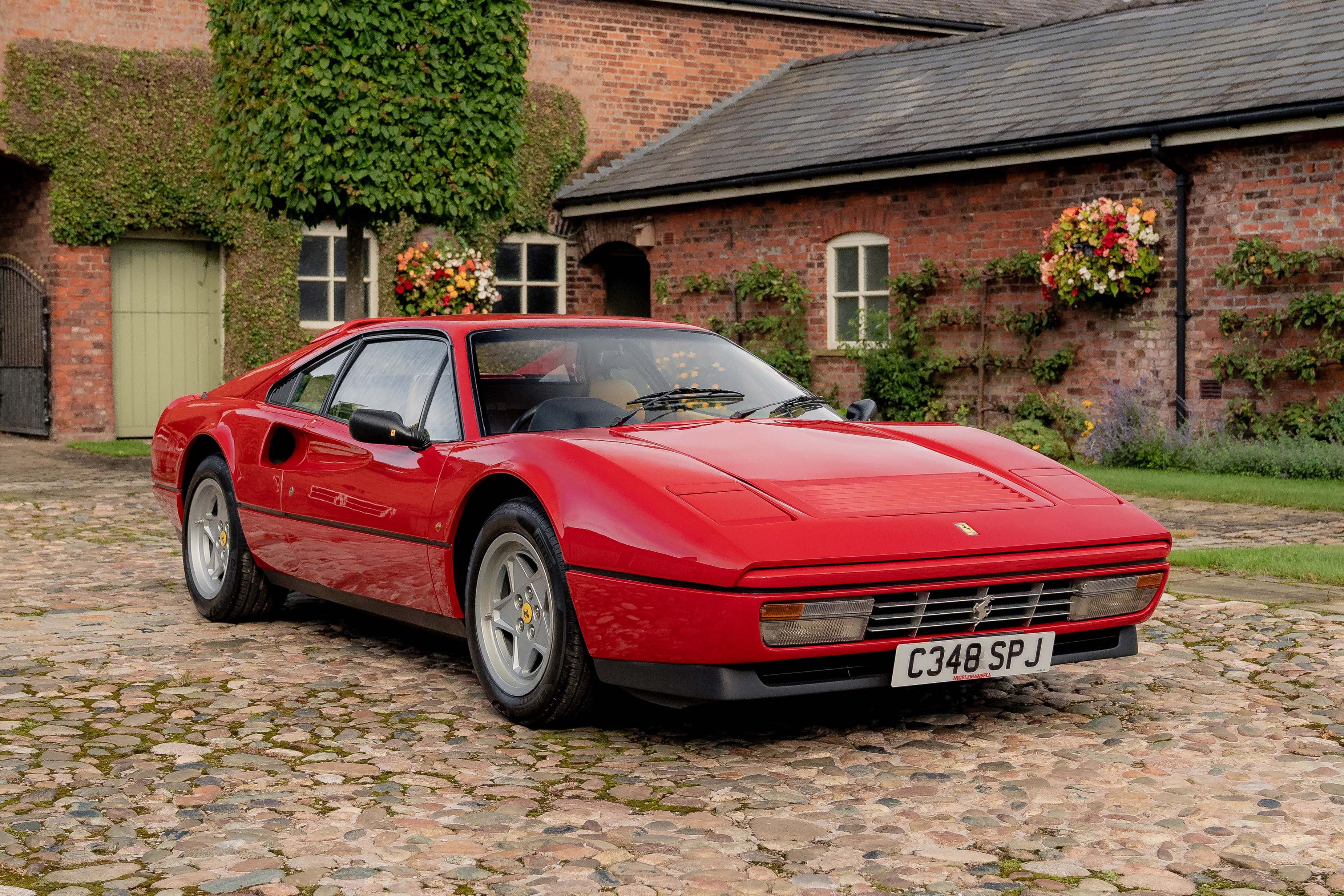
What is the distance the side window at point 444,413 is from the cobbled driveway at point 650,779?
34.7 inches

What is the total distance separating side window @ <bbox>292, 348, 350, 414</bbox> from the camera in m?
6.18

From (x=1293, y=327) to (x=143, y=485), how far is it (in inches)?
402

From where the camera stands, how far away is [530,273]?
71.9 feet

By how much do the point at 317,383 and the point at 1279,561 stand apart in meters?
4.86

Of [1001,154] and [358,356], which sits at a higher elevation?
[1001,154]

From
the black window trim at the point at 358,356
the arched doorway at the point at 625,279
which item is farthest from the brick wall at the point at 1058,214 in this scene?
the black window trim at the point at 358,356

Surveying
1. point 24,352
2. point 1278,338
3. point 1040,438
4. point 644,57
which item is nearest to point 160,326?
point 24,352

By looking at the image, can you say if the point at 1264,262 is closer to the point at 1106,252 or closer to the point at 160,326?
the point at 1106,252

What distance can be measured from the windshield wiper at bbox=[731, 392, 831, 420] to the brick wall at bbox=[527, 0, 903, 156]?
55.1 feet

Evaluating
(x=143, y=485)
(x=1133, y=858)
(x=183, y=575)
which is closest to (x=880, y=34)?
(x=143, y=485)

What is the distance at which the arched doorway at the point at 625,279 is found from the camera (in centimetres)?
2233

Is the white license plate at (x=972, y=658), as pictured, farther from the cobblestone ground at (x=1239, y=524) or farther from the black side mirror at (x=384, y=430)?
the cobblestone ground at (x=1239, y=524)

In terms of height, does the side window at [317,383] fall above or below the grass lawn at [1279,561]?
above

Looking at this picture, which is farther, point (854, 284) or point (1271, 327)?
point (854, 284)
